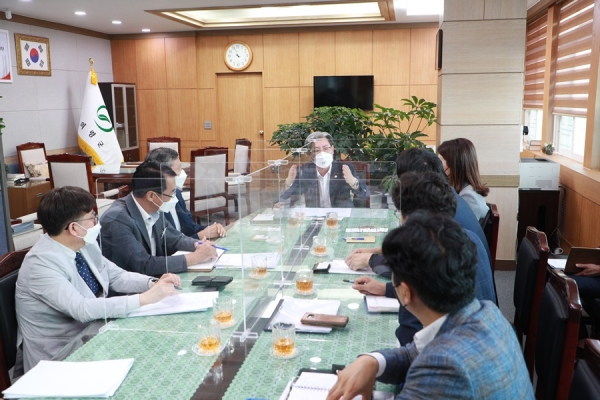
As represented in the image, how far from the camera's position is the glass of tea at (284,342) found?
173cm

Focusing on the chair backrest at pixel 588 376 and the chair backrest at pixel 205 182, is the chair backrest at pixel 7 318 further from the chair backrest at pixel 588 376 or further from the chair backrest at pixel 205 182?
the chair backrest at pixel 588 376

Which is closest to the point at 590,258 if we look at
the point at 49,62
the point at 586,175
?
the point at 586,175

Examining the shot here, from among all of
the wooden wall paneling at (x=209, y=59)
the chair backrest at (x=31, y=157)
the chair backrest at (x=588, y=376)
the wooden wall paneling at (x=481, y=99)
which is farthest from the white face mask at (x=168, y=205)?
the wooden wall paneling at (x=209, y=59)

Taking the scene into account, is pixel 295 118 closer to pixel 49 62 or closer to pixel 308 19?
pixel 308 19

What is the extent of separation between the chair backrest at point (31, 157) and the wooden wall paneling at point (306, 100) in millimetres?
3750

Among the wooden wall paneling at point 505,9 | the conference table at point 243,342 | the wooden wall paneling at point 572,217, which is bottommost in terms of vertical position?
the wooden wall paneling at point 572,217

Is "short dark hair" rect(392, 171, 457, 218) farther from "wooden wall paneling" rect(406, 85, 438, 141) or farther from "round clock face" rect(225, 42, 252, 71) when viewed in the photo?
"round clock face" rect(225, 42, 252, 71)

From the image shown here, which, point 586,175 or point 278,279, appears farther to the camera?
point 586,175

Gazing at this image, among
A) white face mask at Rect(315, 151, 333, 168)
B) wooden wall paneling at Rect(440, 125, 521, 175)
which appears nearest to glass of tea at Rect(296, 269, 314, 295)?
white face mask at Rect(315, 151, 333, 168)

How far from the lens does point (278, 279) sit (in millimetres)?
2287

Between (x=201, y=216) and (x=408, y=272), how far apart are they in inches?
61.5

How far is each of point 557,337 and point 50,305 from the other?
1.74 meters

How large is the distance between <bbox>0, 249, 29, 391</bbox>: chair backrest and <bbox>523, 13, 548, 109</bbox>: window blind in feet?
21.2

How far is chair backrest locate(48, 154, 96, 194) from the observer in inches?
225
